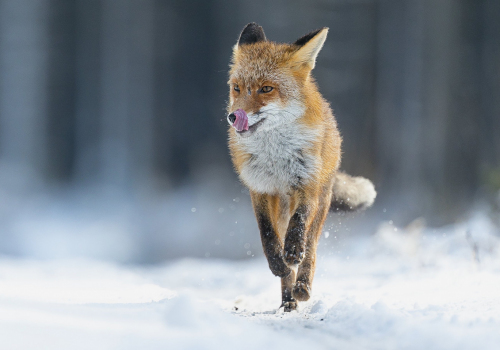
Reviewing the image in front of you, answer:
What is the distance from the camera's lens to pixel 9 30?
763cm

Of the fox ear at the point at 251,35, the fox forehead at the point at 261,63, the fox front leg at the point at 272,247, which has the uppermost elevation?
the fox ear at the point at 251,35

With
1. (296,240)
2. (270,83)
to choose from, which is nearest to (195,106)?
(270,83)

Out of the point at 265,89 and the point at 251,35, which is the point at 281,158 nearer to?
the point at 265,89

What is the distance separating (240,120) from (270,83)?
38 centimetres

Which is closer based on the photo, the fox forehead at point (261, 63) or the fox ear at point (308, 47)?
the fox forehead at point (261, 63)

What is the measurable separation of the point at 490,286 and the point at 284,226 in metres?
1.42

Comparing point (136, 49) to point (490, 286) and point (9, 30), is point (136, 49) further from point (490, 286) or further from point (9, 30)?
point (490, 286)

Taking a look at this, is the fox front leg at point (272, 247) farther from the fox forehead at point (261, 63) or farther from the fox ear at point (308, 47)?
the fox ear at point (308, 47)

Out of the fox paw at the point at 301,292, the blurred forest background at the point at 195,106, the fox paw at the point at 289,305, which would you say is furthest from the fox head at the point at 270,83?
the blurred forest background at the point at 195,106

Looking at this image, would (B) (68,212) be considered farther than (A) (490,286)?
Yes

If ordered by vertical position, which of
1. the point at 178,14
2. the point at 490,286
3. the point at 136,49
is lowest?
the point at 490,286

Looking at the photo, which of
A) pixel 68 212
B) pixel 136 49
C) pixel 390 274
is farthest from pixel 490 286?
pixel 136 49

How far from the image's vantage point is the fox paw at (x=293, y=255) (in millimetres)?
2891

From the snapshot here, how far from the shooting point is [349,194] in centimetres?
417
